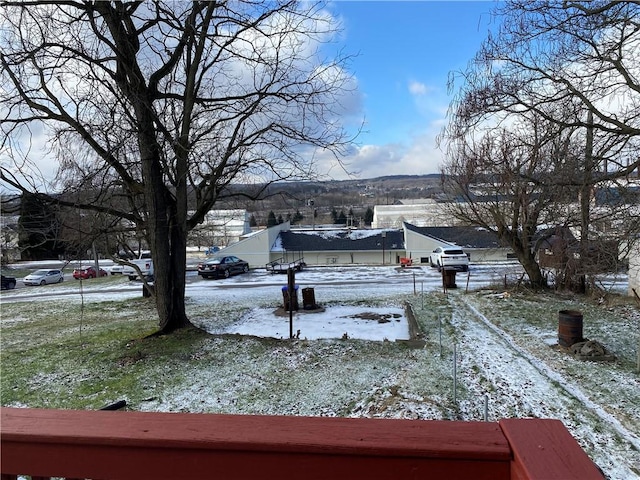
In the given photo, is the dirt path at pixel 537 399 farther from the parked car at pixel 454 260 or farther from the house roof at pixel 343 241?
the house roof at pixel 343 241

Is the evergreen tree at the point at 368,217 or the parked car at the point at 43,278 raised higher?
the evergreen tree at the point at 368,217

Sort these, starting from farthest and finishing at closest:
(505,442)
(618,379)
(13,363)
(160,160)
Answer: (160,160), (13,363), (618,379), (505,442)

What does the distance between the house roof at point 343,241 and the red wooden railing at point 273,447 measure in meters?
45.1

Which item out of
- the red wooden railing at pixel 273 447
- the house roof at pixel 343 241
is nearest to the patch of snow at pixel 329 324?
the red wooden railing at pixel 273 447

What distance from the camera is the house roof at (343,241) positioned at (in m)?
46.7

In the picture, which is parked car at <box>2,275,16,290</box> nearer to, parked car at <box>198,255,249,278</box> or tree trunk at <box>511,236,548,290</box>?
parked car at <box>198,255,249,278</box>

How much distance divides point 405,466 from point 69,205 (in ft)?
31.9

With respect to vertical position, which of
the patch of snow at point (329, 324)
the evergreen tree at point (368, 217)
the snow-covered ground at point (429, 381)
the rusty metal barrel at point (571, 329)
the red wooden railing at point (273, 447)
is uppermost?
the evergreen tree at point (368, 217)

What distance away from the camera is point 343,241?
47625 millimetres

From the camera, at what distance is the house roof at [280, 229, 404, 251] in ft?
153

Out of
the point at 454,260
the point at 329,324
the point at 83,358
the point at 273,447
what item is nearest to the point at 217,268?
the point at 454,260

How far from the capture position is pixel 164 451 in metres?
1.36

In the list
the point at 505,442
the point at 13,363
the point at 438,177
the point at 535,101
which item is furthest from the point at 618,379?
the point at 438,177

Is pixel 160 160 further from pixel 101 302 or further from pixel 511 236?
pixel 511 236
